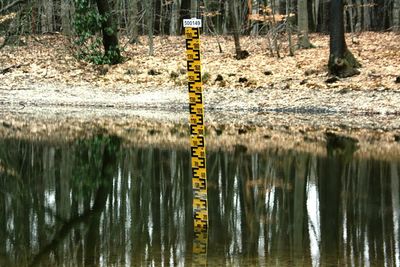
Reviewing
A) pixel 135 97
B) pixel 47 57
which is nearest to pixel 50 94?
pixel 135 97

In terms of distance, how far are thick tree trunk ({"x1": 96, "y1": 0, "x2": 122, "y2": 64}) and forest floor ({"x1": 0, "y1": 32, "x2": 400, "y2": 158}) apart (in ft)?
2.04

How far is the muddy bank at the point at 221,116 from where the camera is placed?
49.4 ft

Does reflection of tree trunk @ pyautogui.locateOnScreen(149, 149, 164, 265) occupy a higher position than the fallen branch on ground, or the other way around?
the fallen branch on ground

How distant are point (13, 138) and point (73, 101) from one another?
440 inches

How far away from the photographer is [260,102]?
2325 cm

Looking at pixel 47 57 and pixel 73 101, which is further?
pixel 47 57

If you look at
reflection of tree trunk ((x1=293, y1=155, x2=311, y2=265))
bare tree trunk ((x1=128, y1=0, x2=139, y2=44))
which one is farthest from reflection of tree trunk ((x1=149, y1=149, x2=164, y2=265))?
bare tree trunk ((x1=128, y1=0, x2=139, y2=44))

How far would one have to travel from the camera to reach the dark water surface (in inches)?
258

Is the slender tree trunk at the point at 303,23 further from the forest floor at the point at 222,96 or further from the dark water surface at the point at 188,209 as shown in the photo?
the dark water surface at the point at 188,209

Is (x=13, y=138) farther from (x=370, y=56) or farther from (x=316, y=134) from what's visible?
(x=370, y=56)

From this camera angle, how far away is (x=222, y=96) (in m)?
24.4

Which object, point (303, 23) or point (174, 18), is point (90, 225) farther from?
point (174, 18)

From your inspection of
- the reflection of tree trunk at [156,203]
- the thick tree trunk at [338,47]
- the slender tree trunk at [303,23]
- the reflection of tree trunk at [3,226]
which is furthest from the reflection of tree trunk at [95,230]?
the slender tree trunk at [303,23]

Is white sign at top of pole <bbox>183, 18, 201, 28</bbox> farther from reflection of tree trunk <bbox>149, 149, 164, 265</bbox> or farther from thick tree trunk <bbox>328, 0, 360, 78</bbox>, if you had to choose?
thick tree trunk <bbox>328, 0, 360, 78</bbox>
